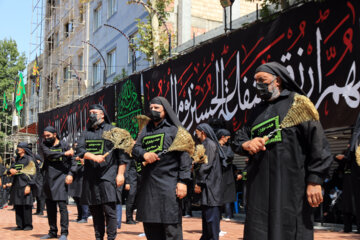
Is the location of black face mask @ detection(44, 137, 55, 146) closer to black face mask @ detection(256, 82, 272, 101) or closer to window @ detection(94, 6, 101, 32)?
black face mask @ detection(256, 82, 272, 101)

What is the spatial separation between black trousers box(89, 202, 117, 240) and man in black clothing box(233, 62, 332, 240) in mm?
3335

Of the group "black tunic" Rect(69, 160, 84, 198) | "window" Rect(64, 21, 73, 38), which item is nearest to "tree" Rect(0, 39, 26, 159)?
"window" Rect(64, 21, 73, 38)

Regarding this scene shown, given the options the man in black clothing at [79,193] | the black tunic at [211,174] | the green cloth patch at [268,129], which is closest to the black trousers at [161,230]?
the green cloth patch at [268,129]

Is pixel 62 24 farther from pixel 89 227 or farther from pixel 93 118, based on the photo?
pixel 93 118

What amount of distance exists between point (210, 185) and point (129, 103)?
9.20m

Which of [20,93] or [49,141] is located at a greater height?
[20,93]

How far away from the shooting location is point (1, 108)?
163ft

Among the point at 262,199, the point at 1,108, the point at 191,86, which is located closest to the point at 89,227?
the point at 191,86

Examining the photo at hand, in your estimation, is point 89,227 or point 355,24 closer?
point 355,24

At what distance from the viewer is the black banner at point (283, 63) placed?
28.0 feet

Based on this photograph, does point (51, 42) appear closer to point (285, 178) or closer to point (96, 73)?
point (96, 73)

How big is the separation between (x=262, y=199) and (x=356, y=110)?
14.5 feet

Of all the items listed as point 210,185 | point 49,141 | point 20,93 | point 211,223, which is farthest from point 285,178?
point 20,93

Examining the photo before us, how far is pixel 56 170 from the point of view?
9.63 metres
